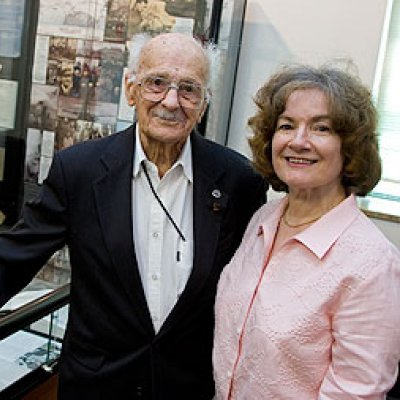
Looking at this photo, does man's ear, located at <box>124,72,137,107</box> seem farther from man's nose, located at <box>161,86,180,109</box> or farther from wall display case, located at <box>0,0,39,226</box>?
wall display case, located at <box>0,0,39,226</box>

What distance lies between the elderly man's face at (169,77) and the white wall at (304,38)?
114 cm

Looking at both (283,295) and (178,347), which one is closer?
(283,295)

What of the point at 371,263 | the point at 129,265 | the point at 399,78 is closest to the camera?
the point at 371,263

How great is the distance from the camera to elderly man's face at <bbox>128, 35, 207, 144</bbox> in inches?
53.8

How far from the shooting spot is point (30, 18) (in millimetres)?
2180

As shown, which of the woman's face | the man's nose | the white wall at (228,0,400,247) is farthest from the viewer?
the white wall at (228,0,400,247)

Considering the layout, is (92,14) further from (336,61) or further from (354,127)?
(354,127)

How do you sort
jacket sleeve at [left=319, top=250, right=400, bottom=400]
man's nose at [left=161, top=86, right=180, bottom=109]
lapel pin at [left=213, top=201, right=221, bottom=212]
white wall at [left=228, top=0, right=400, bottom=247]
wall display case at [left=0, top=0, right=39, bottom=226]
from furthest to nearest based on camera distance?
white wall at [left=228, top=0, right=400, bottom=247], wall display case at [left=0, top=0, right=39, bottom=226], lapel pin at [left=213, top=201, right=221, bottom=212], man's nose at [left=161, top=86, right=180, bottom=109], jacket sleeve at [left=319, top=250, right=400, bottom=400]

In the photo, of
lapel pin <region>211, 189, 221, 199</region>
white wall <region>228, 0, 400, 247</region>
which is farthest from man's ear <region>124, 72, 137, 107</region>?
white wall <region>228, 0, 400, 247</region>

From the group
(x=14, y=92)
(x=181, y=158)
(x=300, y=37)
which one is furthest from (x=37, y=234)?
(x=300, y=37)

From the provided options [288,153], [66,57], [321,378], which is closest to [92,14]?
[66,57]

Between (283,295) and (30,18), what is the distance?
1495 mm

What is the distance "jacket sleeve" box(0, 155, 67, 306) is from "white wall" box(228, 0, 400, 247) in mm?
1292

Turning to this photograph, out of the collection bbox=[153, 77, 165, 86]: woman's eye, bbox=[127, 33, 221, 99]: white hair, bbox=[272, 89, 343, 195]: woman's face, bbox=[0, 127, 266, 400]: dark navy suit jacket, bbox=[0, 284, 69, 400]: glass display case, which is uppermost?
bbox=[127, 33, 221, 99]: white hair
